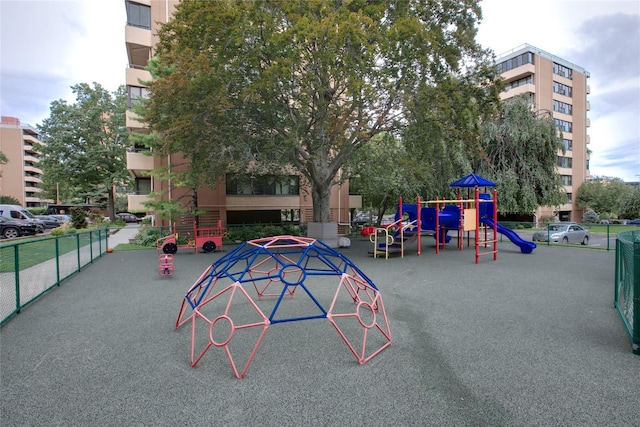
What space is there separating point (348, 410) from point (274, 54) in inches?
465

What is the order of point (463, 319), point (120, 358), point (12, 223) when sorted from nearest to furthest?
point (120, 358), point (463, 319), point (12, 223)

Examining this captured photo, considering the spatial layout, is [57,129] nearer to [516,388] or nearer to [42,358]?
[42,358]

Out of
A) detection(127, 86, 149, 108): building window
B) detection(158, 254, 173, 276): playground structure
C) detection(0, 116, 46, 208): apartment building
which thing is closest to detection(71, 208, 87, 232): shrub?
detection(127, 86, 149, 108): building window

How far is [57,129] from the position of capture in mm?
35250

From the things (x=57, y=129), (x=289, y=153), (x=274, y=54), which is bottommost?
(x=289, y=153)

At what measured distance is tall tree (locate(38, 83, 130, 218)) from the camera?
115 feet

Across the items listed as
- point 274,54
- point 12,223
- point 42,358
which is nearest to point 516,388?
point 42,358

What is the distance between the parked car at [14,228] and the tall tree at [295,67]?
54.1 ft

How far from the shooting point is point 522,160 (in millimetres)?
26719

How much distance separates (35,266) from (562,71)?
5735 cm

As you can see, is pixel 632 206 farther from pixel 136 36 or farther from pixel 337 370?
pixel 136 36

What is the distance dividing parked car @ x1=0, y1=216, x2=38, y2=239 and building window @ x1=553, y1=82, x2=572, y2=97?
5705 centimetres

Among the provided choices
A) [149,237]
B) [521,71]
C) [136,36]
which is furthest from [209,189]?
[521,71]

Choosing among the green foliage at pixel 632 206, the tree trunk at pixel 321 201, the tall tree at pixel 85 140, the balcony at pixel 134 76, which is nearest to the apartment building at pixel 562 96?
the green foliage at pixel 632 206
